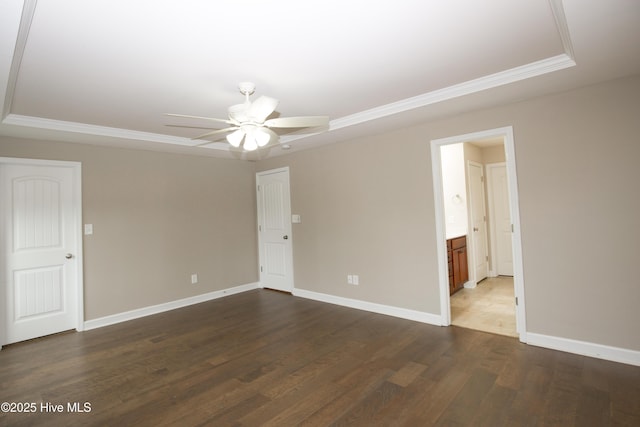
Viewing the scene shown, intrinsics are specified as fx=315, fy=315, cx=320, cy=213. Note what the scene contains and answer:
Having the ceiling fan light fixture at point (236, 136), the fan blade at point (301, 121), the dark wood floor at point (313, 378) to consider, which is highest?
the fan blade at point (301, 121)

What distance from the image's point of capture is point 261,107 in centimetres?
238

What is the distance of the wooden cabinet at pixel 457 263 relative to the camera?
15.3 ft

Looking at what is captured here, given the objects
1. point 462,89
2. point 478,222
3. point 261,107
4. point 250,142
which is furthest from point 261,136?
point 478,222

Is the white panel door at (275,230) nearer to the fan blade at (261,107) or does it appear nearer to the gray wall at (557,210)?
the gray wall at (557,210)

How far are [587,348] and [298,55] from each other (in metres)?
3.52

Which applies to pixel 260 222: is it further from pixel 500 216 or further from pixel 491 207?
pixel 500 216

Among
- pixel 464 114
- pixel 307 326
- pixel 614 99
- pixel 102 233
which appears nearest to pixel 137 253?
pixel 102 233

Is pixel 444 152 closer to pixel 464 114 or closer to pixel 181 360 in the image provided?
pixel 464 114

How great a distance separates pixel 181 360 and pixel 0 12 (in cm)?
285

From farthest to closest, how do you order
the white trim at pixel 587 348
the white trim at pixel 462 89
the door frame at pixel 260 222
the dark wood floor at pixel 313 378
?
the door frame at pixel 260 222 < the white trim at pixel 587 348 < the white trim at pixel 462 89 < the dark wood floor at pixel 313 378

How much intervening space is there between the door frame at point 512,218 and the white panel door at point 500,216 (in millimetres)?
2942

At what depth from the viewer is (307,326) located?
3.83 m

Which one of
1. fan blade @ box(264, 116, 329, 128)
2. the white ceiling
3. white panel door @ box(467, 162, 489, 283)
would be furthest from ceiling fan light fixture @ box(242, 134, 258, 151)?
white panel door @ box(467, 162, 489, 283)

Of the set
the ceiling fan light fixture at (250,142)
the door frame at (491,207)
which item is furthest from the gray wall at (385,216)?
the door frame at (491,207)
